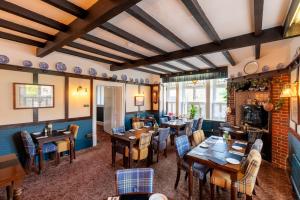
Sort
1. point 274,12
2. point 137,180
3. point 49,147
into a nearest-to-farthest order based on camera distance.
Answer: point 137,180 → point 274,12 → point 49,147

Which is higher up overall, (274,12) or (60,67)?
(274,12)

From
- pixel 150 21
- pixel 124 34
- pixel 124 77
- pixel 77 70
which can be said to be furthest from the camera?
pixel 124 77

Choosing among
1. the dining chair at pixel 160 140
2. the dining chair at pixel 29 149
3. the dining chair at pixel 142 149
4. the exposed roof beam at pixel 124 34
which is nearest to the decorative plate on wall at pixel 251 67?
the exposed roof beam at pixel 124 34

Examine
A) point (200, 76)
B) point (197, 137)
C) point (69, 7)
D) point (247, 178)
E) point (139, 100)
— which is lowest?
point (247, 178)

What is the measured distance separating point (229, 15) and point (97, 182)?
366 cm

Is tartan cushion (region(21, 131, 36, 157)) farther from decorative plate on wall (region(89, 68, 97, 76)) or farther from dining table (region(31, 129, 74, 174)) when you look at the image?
decorative plate on wall (region(89, 68, 97, 76))

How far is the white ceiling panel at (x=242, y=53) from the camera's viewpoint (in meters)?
3.76

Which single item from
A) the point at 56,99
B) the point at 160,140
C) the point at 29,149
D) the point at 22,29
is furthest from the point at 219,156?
the point at 56,99

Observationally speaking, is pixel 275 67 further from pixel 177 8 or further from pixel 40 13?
pixel 40 13

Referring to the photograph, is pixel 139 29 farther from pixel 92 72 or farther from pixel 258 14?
pixel 92 72

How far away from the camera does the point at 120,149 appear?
11.5ft

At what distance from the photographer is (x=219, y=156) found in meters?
2.45

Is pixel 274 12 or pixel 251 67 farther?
pixel 251 67

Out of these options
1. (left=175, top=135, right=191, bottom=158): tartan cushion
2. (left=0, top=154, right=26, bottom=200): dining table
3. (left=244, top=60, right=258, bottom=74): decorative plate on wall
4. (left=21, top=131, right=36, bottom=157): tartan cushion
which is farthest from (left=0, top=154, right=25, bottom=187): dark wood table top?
(left=244, top=60, right=258, bottom=74): decorative plate on wall
